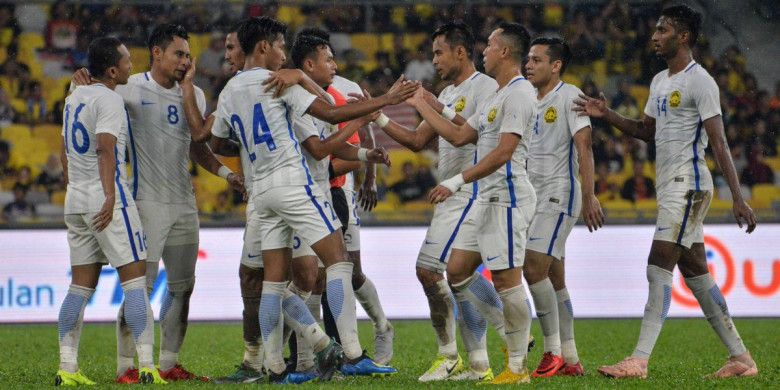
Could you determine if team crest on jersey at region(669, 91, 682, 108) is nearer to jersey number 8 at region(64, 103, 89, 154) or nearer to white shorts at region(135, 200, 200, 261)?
white shorts at region(135, 200, 200, 261)

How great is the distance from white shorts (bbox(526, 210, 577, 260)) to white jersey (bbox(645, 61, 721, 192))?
0.74m

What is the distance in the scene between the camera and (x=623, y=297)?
13.8 meters

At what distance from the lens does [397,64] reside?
18922 mm

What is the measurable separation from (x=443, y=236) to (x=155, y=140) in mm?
2130

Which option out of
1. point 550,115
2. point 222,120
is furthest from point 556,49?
point 222,120

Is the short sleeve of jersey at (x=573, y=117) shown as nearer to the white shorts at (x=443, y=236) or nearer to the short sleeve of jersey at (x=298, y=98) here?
the white shorts at (x=443, y=236)

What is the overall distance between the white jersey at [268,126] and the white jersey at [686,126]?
8.49ft

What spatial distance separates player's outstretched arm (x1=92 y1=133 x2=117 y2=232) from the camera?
286 inches

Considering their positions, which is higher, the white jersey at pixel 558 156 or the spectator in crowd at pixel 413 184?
the white jersey at pixel 558 156

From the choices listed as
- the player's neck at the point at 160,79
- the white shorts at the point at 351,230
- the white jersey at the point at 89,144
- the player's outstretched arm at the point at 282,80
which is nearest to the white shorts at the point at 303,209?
the player's outstretched arm at the point at 282,80

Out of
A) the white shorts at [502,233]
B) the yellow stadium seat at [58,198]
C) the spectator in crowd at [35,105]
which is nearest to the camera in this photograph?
the white shorts at [502,233]

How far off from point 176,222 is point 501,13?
12301 millimetres

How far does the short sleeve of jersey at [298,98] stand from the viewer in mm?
7160

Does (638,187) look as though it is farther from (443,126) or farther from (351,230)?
(443,126)
